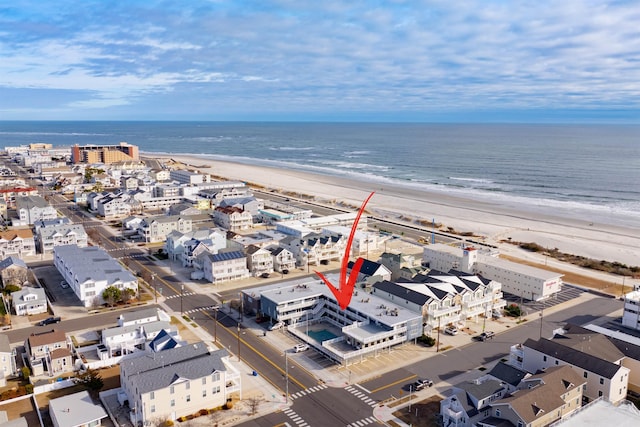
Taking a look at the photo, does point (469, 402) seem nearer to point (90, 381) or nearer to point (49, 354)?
point (90, 381)

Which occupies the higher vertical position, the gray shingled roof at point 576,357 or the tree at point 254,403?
the gray shingled roof at point 576,357

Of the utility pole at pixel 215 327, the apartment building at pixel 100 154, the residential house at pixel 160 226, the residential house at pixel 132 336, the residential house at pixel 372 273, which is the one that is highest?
the apartment building at pixel 100 154

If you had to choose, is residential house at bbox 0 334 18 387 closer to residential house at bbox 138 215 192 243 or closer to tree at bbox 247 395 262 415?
tree at bbox 247 395 262 415

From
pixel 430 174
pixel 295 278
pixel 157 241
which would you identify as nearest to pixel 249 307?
pixel 295 278

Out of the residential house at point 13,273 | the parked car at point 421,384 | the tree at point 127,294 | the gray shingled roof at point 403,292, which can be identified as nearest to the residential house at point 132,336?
the tree at point 127,294

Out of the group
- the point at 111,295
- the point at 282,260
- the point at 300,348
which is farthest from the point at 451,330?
the point at 111,295

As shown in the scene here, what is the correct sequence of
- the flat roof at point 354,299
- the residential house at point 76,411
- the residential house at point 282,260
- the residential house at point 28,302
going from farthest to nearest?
1. the residential house at point 282,260
2. the residential house at point 28,302
3. the flat roof at point 354,299
4. the residential house at point 76,411

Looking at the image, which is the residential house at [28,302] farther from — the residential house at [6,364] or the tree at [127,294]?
the residential house at [6,364]
